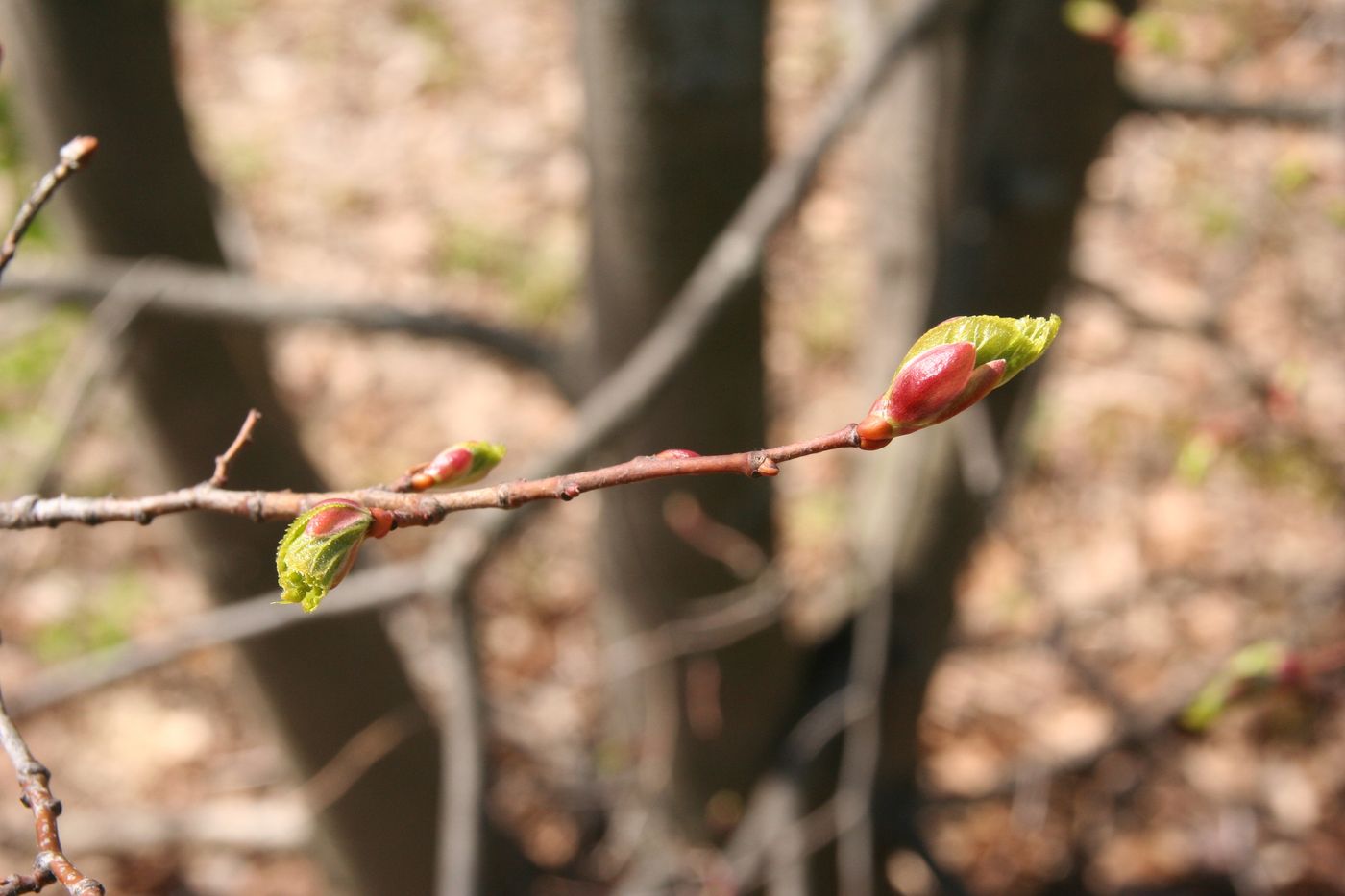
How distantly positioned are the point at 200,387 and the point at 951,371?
144 cm

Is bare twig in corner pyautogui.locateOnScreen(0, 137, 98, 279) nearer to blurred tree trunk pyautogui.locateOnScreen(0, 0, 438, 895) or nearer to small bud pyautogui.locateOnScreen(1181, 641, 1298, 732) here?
blurred tree trunk pyautogui.locateOnScreen(0, 0, 438, 895)

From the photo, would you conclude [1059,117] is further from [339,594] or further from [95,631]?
[95,631]

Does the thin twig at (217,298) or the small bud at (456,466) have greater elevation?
the thin twig at (217,298)

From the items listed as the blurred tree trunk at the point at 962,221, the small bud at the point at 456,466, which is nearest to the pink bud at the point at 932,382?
the small bud at the point at 456,466

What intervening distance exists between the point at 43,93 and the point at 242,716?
221 cm

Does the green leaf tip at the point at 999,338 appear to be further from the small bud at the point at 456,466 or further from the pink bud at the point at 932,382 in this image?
the small bud at the point at 456,466

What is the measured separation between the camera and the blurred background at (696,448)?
5.14ft

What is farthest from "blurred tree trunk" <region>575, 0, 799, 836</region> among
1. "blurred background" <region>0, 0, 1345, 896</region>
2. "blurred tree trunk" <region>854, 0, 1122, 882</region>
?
"blurred tree trunk" <region>854, 0, 1122, 882</region>

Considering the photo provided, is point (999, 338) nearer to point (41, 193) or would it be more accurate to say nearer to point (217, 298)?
point (41, 193)

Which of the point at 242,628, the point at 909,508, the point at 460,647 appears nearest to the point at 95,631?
the point at 242,628

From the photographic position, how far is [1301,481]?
320 centimetres

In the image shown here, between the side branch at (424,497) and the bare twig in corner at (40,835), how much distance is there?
4.7 inches

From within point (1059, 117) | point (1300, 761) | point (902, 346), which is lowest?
point (1300, 761)

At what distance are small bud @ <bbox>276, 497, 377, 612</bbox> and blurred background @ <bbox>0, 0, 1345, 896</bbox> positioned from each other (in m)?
0.92
